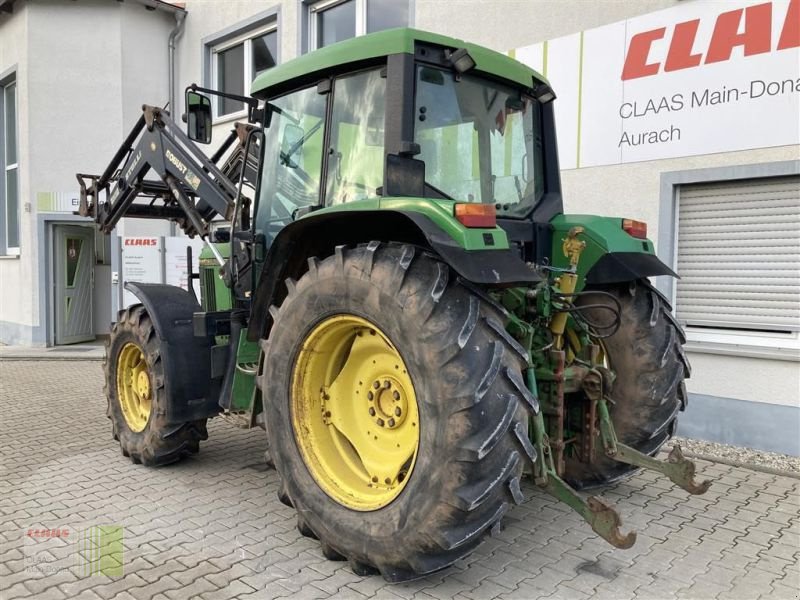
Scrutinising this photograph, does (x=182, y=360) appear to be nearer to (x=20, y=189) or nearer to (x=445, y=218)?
(x=445, y=218)

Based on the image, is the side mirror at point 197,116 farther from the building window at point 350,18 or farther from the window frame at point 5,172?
the window frame at point 5,172

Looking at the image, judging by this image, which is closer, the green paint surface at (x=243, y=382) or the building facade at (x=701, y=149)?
the green paint surface at (x=243, y=382)

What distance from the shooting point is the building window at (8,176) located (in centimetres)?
1203

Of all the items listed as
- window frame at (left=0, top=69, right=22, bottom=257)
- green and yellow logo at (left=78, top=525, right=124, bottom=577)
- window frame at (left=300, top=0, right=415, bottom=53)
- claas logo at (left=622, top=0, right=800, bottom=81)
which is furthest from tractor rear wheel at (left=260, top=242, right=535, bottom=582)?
window frame at (left=0, top=69, right=22, bottom=257)

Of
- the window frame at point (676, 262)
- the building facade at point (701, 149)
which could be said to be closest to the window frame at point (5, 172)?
the building facade at point (701, 149)

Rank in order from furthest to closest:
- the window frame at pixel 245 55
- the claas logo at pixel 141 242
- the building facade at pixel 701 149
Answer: the claas logo at pixel 141 242 → the window frame at pixel 245 55 → the building facade at pixel 701 149

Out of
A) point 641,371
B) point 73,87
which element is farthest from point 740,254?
point 73,87

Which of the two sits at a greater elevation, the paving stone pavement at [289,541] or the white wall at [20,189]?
the white wall at [20,189]

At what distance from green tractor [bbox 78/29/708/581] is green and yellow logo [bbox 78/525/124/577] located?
33.9 inches

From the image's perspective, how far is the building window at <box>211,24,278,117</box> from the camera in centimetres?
986

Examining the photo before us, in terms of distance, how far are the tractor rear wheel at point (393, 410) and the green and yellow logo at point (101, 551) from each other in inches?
33.3

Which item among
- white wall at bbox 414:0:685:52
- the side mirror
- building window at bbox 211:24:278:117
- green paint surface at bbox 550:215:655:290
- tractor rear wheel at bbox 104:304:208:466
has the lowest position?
tractor rear wheel at bbox 104:304:208:466

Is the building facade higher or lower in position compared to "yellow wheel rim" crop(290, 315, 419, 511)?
higher

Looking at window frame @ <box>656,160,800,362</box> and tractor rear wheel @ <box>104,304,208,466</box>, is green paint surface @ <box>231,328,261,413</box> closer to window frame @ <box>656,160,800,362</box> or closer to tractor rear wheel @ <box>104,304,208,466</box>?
tractor rear wheel @ <box>104,304,208,466</box>
